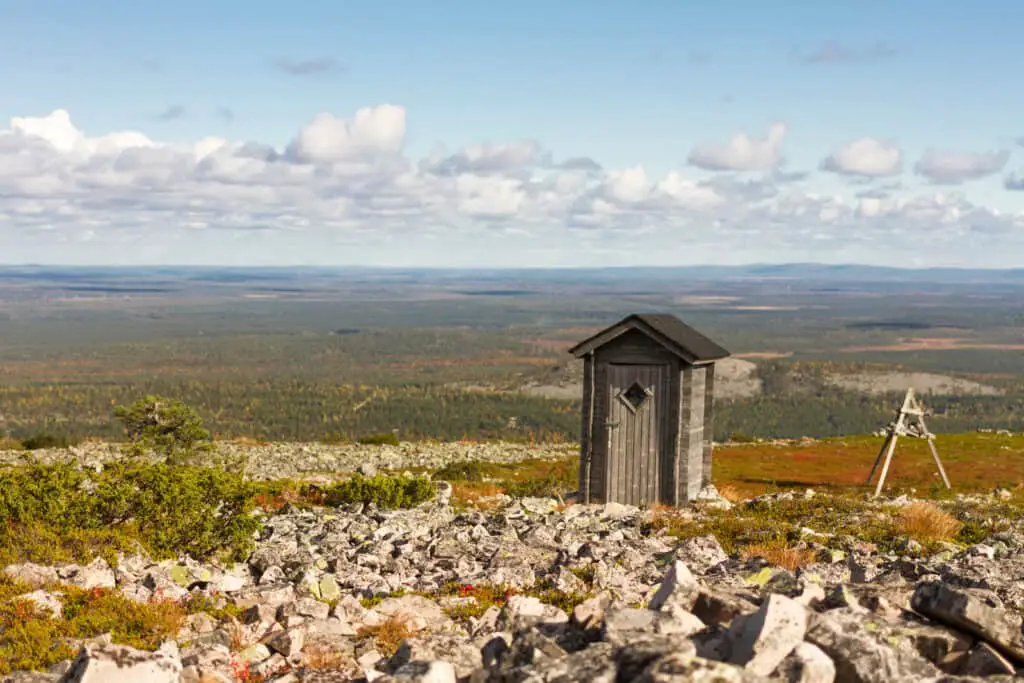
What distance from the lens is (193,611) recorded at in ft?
44.5

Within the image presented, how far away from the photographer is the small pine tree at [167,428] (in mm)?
31141

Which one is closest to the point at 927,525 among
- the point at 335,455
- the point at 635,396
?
the point at 635,396

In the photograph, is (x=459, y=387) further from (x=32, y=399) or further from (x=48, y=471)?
(x=48, y=471)

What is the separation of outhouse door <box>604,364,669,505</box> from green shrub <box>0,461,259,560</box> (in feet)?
35.1

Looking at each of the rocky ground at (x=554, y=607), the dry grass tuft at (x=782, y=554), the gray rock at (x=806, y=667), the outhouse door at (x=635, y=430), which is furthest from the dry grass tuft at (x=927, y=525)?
the gray rock at (x=806, y=667)

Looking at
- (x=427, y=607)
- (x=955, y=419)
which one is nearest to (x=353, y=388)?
(x=955, y=419)

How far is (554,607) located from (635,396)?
1313 centimetres

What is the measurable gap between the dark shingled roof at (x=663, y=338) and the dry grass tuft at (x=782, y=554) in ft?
23.4

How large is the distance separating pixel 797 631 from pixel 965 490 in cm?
2524

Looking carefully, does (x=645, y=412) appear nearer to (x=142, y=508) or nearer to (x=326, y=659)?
(x=142, y=508)

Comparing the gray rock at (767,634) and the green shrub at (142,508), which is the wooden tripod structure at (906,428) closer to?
the green shrub at (142,508)

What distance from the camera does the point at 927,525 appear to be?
2042cm

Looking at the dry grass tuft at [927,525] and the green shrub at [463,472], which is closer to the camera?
the dry grass tuft at [927,525]

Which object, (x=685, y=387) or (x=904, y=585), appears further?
(x=685, y=387)
